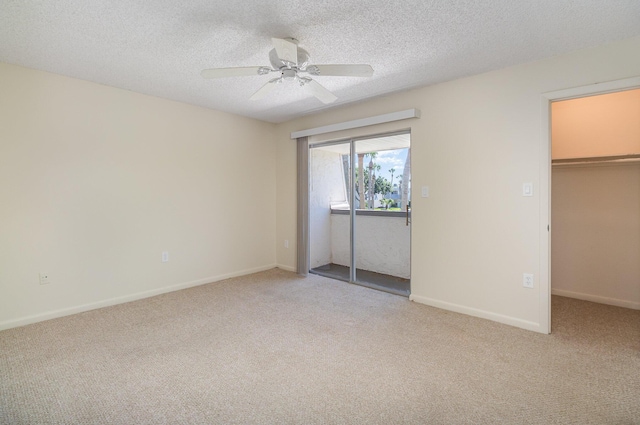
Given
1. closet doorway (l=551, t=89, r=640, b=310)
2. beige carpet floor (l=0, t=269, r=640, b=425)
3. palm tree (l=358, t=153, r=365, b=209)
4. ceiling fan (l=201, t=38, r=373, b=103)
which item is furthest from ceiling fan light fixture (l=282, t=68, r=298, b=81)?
closet doorway (l=551, t=89, r=640, b=310)

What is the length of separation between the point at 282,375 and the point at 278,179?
11.3ft

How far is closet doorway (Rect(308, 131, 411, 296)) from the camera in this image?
4.04 m

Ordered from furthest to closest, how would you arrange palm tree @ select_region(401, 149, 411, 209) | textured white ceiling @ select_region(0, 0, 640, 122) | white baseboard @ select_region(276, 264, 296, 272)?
white baseboard @ select_region(276, 264, 296, 272)
palm tree @ select_region(401, 149, 411, 209)
textured white ceiling @ select_region(0, 0, 640, 122)

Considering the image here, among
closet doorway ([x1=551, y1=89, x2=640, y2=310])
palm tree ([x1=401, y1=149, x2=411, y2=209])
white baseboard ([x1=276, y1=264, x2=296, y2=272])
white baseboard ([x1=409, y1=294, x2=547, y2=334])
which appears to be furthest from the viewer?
white baseboard ([x1=276, y1=264, x2=296, y2=272])

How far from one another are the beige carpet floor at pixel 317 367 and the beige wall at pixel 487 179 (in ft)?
1.08

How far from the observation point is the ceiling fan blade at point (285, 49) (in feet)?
6.61

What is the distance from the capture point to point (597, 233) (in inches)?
135

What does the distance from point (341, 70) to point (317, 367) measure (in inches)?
83.1

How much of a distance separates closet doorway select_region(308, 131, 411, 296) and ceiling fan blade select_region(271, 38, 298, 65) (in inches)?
74.1

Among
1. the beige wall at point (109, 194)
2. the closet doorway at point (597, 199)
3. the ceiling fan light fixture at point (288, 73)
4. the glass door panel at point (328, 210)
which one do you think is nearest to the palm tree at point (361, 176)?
the glass door panel at point (328, 210)

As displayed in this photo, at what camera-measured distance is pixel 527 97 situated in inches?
108

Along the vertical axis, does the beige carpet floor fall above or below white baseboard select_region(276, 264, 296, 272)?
below

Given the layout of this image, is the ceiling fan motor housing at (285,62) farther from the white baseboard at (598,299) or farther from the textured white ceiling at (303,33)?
the white baseboard at (598,299)

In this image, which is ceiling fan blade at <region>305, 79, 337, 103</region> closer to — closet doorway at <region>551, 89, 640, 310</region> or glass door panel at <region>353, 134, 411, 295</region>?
glass door panel at <region>353, 134, 411, 295</region>
